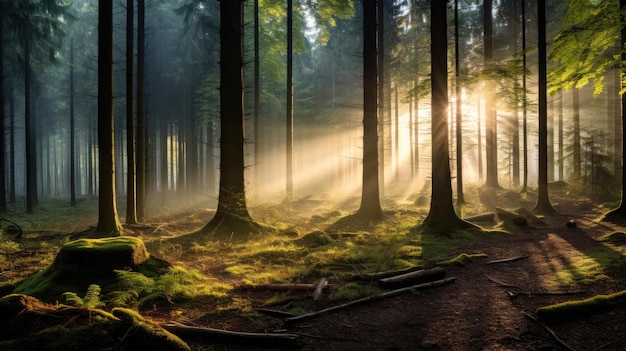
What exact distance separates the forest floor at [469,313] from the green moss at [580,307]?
0.28 feet

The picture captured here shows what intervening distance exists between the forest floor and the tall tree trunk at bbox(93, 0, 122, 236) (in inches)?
188

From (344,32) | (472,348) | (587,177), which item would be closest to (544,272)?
(472,348)

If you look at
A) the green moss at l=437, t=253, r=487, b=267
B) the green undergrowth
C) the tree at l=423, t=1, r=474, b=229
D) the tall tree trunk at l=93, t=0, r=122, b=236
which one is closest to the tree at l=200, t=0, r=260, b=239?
the tall tree trunk at l=93, t=0, r=122, b=236

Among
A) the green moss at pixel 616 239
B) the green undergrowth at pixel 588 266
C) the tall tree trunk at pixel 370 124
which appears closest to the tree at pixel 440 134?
the tall tree trunk at pixel 370 124

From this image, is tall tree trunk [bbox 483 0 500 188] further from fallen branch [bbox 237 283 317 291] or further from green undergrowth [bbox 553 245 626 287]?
fallen branch [bbox 237 283 317 291]

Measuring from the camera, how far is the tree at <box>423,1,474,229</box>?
428 inches

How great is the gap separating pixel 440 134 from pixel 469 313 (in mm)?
7240

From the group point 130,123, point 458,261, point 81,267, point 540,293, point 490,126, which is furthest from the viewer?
point 490,126

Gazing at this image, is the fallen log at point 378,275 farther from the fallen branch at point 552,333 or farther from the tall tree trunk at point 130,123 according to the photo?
the tall tree trunk at point 130,123

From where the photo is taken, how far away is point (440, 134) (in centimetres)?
1092

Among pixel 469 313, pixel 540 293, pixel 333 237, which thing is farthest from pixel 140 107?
pixel 540 293

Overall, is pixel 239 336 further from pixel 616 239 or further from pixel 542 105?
pixel 542 105

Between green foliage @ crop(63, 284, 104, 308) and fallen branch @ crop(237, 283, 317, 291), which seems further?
fallen branch @ crop(237, 283, 317, 291)

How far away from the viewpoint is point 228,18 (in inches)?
444
